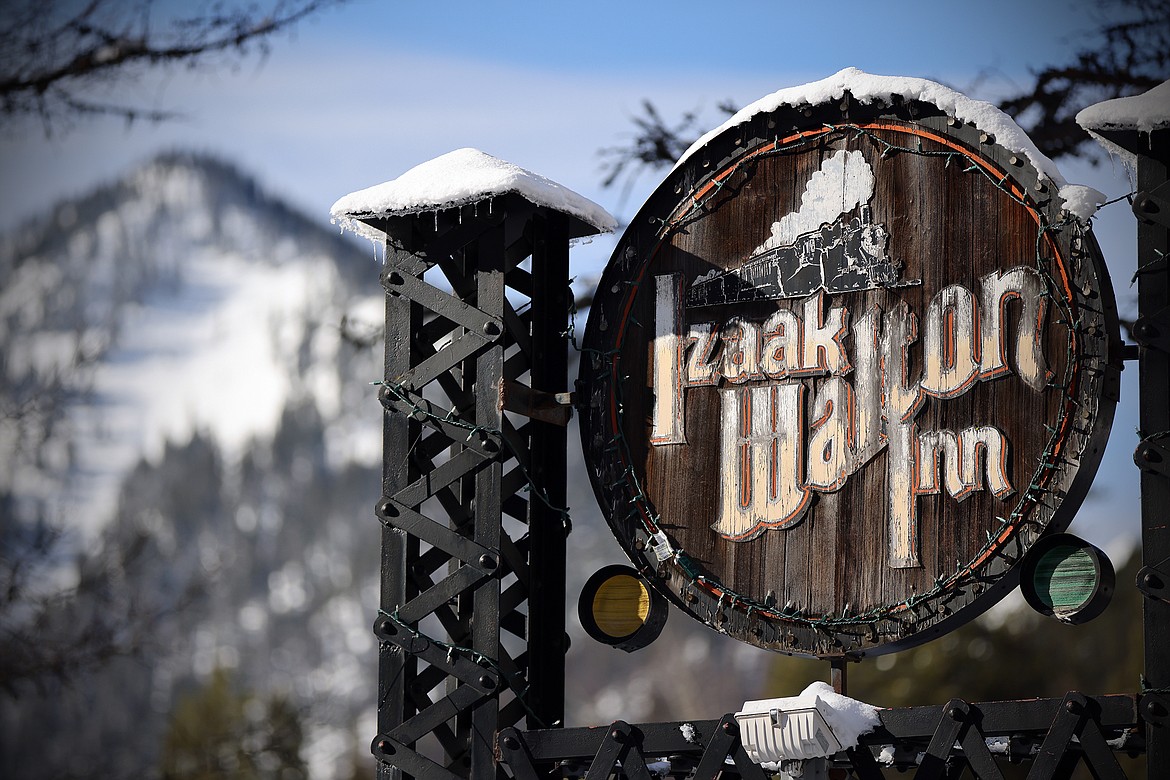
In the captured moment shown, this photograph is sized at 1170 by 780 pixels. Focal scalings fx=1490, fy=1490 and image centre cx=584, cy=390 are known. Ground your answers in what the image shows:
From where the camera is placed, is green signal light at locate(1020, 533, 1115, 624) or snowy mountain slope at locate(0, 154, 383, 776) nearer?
green signal light at locate(1020, 533, 1115, 624)

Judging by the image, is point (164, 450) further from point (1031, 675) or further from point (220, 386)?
point (1031, 675)

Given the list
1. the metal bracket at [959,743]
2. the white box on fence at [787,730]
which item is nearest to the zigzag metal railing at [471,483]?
the white box on fence at [787,730]

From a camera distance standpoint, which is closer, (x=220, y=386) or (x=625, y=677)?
(x=625, y=677)

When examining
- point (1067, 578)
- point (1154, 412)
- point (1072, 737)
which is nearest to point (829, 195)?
point (1154, 412)

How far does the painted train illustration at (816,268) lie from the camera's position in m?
5.81

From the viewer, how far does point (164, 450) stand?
519 feet

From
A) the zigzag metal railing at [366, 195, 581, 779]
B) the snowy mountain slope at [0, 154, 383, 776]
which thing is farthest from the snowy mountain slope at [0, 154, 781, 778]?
the zigzag metal railing at [366, 195, 581, 779]

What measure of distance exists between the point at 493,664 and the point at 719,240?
1965 millimetres

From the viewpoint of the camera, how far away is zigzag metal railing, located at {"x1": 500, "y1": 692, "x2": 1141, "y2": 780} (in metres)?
4.93

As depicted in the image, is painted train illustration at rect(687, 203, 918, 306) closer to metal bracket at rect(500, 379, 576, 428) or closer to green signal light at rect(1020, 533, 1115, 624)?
metal bracket at rect(500, 379, 576, 428)

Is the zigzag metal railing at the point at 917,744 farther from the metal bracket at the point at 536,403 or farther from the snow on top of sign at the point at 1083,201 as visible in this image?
the snow on top of sign at the point at 1083,201

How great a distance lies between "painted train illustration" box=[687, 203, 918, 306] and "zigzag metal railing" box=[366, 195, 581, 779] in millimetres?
795

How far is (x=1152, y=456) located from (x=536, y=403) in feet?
8.06

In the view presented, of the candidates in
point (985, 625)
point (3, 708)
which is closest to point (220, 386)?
→ point (3, 708)
